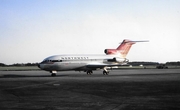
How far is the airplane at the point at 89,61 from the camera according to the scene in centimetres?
3556

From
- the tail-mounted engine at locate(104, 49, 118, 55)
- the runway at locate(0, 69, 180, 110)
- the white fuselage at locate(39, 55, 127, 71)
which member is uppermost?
the tail-mounted engine at locate(104, 49, 118, 55)

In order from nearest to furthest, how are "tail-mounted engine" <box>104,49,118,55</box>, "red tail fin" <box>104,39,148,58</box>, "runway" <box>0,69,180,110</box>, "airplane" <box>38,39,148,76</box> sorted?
"runway" <box>0,69,180,110</box>, "airplane" <box>38,39,148,76</box>, "tail-mounted engine" <box>104,49,118,55</box>, "red tail fin" <box>104,39,148,58</box>

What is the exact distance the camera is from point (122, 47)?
47.1m

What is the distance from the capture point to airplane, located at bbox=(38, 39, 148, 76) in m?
35.6

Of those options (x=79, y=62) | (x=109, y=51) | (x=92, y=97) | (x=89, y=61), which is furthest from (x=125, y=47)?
(x=92, y=97)

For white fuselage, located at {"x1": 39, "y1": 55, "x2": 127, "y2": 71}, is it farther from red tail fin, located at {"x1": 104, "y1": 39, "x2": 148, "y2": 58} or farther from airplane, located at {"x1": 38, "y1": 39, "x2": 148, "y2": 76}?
red tail fin, located at {"x1": 104, "y1": 39, "x2": 148, "y2": 58}

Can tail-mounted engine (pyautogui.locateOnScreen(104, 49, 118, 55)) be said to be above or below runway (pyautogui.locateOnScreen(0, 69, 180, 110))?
above

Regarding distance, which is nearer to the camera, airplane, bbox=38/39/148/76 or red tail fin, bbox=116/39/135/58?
airplane, bbox=38/39/148/76

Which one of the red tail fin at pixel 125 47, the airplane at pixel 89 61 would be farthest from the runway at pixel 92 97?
the red tail fin at pixel 125 47

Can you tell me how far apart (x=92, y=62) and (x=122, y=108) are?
104ft

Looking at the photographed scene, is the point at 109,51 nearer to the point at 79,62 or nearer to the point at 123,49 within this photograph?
the point at 123,49

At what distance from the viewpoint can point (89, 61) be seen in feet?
130

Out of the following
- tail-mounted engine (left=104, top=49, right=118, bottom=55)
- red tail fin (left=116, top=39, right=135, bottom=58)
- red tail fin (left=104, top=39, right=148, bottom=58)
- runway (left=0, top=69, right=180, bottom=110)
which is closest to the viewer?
runway (left=0, top=69, right=180, bottom=110)

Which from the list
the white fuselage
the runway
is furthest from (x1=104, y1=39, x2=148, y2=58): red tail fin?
the runway
